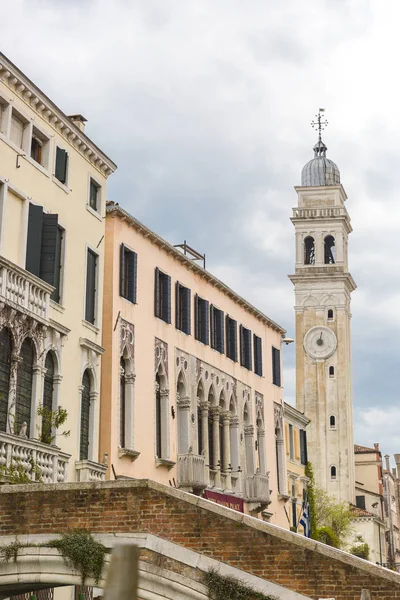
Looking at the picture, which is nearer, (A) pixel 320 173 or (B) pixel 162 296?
(B) pixel 162 296

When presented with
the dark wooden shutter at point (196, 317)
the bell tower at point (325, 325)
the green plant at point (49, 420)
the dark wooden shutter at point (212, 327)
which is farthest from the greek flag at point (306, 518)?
the bell tower at point (325, 325)

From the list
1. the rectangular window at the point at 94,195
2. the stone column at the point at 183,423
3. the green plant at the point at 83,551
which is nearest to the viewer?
the green plant at the point at 83,551

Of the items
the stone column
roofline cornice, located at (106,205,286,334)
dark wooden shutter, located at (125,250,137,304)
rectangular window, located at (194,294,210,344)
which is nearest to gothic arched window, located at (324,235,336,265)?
roofline cornice, located at (106,205,286,334)

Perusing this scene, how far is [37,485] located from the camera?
45.4ft

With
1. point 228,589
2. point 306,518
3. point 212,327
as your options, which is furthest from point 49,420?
point 306,518

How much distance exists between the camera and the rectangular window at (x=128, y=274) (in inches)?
985

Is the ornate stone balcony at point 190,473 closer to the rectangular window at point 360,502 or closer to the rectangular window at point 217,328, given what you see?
the rectangular window at point 217,328

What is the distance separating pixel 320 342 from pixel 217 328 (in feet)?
123

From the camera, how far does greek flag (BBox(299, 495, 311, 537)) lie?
40.0 metres

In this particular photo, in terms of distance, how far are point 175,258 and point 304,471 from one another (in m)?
16.8

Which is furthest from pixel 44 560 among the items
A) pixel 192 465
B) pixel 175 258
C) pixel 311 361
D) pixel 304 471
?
pixel 311 361

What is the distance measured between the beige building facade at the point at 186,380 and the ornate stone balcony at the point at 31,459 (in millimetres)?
3910

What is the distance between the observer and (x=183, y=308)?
95.3ft

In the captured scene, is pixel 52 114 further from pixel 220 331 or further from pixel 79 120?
pixel 220 331
